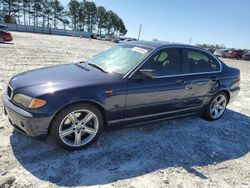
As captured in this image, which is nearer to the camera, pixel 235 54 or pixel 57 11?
pixel 235 54

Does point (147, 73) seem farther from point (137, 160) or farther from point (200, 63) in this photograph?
point (200, 63)

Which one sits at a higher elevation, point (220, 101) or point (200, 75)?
point (200, 75)

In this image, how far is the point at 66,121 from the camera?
371 centimetres

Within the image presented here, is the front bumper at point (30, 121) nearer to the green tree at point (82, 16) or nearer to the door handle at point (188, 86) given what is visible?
the door handle at point (188, 86)

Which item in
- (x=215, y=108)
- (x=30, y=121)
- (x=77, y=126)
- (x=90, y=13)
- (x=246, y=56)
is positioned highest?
(x=90, y=13)

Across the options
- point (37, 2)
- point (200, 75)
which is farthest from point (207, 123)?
point (37, 2)

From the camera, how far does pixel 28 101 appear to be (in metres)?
3.35

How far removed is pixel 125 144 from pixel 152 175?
86 centimetres

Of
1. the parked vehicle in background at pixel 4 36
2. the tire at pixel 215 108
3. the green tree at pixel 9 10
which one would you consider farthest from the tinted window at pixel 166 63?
the green tree at pixel 9 10

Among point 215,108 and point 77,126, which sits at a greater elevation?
point 77,126

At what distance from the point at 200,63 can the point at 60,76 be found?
2849mm

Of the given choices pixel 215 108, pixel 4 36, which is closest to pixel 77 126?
pixel 215 108

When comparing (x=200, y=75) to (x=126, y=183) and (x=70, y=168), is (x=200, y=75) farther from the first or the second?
(x=70, y=168)

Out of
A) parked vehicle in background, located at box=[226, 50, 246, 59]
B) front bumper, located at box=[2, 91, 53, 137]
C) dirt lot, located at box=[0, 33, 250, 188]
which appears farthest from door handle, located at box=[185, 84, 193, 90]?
parked vehicle in background, located at box=[226, 50, 246, 59]
